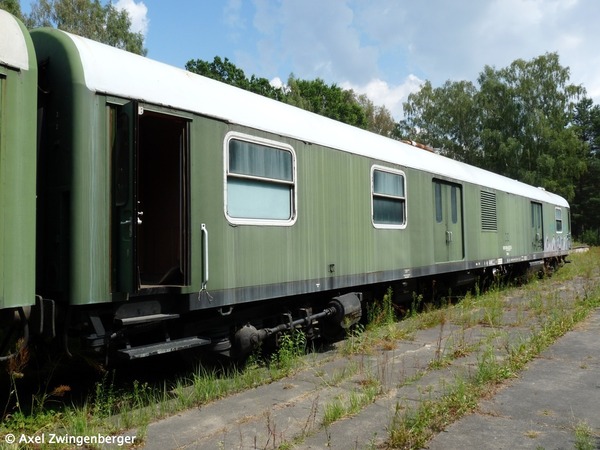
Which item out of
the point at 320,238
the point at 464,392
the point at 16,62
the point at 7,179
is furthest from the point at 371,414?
the point at 16,62

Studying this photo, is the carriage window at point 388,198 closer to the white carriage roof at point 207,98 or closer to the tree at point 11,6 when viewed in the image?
the white carriage roof at point 207,98

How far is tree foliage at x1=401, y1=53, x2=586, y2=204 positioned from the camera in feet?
126

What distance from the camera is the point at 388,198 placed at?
7926 millimetres

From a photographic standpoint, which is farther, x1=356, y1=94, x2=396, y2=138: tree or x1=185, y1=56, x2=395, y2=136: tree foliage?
x1=356, y1=94, x2=396, y2=138: tree

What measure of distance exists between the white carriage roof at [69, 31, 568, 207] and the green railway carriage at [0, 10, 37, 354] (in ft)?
1.54

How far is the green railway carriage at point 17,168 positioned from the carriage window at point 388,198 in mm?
4775

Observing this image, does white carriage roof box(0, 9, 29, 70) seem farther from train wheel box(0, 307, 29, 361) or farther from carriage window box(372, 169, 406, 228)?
carriage window box(372, 169, 406, 228)

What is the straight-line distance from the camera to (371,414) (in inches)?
169

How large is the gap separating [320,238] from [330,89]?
1541 inches

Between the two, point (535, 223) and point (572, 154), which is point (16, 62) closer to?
point (535, 223)

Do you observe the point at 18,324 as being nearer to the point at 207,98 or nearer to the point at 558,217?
the point at 207,98

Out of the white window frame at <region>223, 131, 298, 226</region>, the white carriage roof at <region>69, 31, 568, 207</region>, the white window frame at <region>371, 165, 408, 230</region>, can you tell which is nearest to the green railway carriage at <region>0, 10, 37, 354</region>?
the white carriage roof at <region>69, 31, 568, 207</region>

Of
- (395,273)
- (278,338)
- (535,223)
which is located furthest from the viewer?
(535,223)

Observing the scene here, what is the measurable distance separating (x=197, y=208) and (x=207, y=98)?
114 cm
